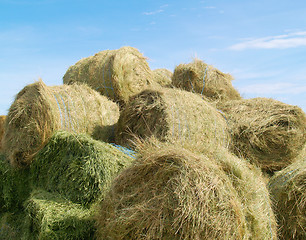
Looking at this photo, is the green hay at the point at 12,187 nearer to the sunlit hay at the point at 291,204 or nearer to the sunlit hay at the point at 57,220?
the sunlit hay at the point at 57,220

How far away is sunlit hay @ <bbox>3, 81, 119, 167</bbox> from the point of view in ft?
15.7

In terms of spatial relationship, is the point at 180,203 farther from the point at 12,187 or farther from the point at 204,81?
the point at 204,81

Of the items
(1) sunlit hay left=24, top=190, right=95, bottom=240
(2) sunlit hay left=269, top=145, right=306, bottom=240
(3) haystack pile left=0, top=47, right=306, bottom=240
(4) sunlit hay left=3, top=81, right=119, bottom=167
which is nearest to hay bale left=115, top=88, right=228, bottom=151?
(3) haystack pile left=0, top=47, right=306, bottom=240

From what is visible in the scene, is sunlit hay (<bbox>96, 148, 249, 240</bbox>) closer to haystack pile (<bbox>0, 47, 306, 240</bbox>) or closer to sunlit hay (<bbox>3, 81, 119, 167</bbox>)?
haystack pile (<bbox>0, 47, 306, 240</bbox>)

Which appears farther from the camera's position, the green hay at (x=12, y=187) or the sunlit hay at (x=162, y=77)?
the sunlit hay at (x=162, y=77)

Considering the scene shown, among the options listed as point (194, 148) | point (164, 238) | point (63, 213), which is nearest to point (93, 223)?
point (63, 213)

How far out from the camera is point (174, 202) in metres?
2.93

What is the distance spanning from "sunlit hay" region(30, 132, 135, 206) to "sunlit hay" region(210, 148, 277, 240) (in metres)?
1.32

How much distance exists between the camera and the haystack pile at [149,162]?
3000 millimetres

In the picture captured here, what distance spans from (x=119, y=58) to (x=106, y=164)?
11.1 feet

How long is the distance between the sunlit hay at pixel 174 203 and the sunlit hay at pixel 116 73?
364 cm

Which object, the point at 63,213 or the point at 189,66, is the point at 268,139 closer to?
the point at 189,66

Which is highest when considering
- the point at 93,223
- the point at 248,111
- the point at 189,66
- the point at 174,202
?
the point at 189,66

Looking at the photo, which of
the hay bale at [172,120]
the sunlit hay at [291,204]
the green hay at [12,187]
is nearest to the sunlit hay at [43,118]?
the green hay at [12,187]
